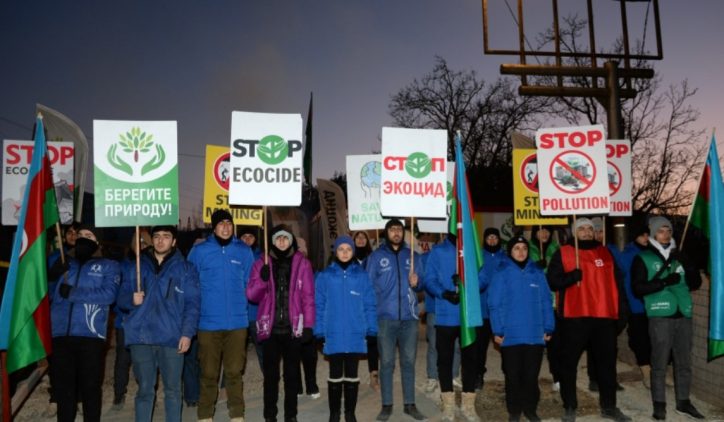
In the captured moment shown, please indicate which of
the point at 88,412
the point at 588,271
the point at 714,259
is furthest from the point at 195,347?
the point at 714,259

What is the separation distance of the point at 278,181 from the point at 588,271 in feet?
11.5

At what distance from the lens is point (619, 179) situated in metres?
8.78

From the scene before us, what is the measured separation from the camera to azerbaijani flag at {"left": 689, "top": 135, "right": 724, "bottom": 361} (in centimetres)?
621

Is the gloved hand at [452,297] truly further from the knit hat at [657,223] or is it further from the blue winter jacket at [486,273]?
the knit hat at [657,223]

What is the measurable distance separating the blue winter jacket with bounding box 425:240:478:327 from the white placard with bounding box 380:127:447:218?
0.44m

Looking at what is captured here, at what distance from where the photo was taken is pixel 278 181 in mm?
6516

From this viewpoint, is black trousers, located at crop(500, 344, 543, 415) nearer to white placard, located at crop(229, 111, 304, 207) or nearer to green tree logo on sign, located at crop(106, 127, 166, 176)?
white placard, located at crop(229, 111, 304, 207)

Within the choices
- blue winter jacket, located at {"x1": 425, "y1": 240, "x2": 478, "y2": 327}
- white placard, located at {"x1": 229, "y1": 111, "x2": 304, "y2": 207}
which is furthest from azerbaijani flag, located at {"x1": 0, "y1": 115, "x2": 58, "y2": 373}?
blue winter jacket, located at {"x1": 425, "y1": 240, "x2": 478, "y2": 327}

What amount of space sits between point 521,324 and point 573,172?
202cm

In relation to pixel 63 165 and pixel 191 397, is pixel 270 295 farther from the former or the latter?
pixel 63 165

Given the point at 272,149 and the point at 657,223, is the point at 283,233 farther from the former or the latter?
the point at 657,223

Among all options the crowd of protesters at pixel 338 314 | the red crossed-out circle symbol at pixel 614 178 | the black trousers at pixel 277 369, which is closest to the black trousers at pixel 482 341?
the crowd of protesters at pixel 338 314

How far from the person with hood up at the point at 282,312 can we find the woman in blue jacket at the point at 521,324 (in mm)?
1954

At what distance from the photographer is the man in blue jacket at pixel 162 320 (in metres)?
5.53
